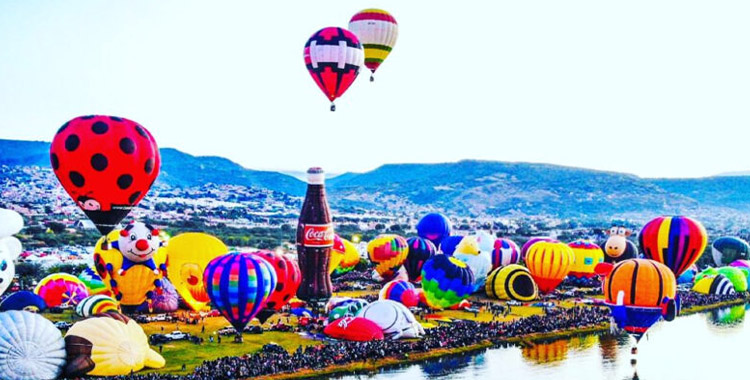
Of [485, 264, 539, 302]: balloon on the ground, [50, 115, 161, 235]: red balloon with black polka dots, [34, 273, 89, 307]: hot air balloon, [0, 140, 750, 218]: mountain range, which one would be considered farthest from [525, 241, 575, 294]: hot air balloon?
[0, 140, 750, 218]: mountain range

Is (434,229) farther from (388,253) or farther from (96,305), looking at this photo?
(96,305)

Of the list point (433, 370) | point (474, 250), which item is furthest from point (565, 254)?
Answer: point (433, 370)

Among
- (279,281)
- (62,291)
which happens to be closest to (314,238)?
(279,281)

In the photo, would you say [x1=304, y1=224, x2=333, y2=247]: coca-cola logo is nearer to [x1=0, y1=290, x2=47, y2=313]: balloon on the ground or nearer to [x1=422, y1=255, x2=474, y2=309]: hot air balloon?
[x1=422, y1=255, x2=474, y2=309]: hot air balloon

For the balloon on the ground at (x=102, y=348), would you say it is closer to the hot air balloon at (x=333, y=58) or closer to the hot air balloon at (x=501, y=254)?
the hot air balloon at (x=333, y=58)

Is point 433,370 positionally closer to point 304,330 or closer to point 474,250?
point 304,330

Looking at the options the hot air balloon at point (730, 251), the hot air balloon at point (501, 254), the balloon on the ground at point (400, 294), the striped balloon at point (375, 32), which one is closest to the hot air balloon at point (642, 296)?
the balloon on the ground at point (400, 294)
